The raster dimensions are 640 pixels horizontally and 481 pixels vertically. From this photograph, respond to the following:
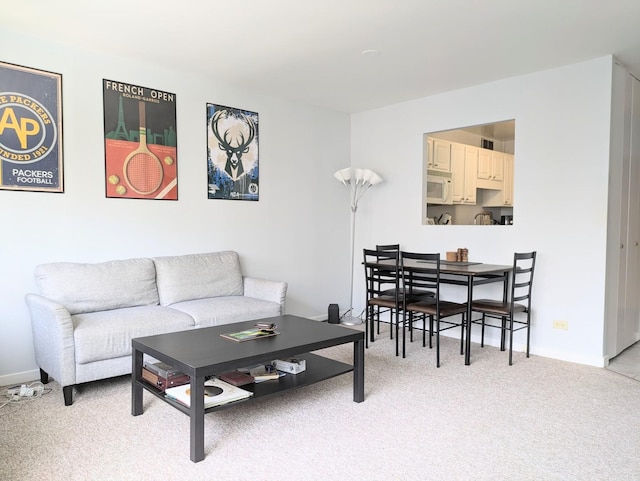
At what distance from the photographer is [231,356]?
2.37 meters

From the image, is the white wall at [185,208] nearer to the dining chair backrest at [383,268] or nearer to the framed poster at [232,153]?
the framed poster at [232,153]

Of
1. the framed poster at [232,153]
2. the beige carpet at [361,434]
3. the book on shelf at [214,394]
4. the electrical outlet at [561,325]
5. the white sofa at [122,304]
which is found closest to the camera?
the beige carpet at [361,434]

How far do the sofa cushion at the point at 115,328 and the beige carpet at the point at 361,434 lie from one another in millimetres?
314

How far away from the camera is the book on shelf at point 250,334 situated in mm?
2723

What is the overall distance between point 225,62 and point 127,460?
3.00m

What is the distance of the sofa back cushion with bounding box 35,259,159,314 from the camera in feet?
10.5

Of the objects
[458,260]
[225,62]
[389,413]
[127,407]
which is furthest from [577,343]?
[225,62]

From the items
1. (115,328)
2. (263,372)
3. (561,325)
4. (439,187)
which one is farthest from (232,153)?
(561,325)

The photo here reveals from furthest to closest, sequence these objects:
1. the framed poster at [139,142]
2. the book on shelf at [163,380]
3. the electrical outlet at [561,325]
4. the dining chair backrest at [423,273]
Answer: the electrical outlet at [561,325] → the dining chair backrest at [423,273] → the framed poster at [139,142] → the book on shelf at [163,380]

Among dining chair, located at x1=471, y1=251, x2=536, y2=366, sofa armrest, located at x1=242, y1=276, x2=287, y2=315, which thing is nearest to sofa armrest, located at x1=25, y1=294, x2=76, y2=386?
sofa armrest, located at x1=242, y1=276, x2=287, y2=315

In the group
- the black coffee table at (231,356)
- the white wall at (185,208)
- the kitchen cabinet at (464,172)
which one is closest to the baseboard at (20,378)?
the white wall at (185,208)

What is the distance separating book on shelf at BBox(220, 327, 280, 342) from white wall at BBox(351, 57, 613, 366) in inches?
98.5

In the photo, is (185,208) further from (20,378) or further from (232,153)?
(20,378)

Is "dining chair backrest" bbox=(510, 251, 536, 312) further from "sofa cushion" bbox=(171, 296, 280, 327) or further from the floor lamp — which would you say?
"sofa cushion" bbox=(171, 296, 280, 327)
